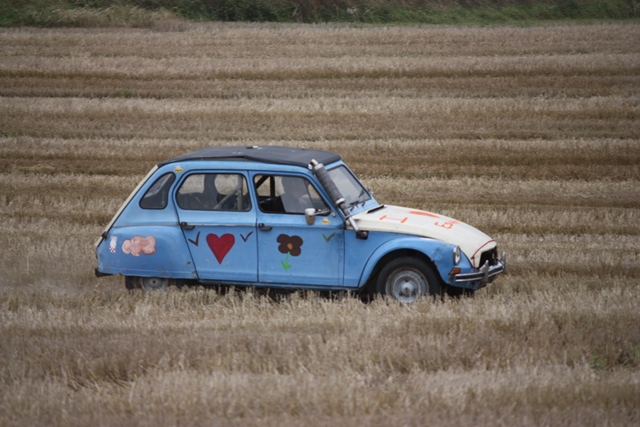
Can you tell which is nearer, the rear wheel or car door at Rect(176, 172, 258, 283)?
car door at Rect(176, 172, 258, 283)

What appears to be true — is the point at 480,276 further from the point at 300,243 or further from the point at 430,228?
the point at 300,243

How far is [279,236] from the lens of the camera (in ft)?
29.2

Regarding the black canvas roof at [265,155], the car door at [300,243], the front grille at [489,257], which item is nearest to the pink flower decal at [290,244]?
the car door at [300,243]

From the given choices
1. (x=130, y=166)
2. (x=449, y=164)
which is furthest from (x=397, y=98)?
(x=130, y=166)

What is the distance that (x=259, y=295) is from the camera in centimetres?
931

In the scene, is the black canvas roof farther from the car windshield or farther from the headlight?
the headlight

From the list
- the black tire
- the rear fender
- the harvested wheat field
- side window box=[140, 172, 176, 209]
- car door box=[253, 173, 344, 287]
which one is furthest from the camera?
side window box=[140, 172, 176, 209]

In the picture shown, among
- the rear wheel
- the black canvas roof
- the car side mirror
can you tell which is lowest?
the rear wheel

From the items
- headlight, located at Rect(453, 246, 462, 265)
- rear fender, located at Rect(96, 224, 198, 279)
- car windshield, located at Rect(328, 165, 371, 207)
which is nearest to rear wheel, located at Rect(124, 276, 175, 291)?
rear fender, located at Rect(96, 224, 198, 279)

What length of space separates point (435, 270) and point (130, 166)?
9.25 metres

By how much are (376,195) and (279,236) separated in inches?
231

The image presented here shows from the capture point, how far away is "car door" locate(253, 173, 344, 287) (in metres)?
8.81

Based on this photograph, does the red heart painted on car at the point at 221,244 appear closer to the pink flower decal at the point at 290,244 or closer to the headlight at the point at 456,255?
the pink flower decal at the point at 290,244

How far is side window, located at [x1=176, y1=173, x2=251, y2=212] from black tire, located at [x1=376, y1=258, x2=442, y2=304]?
155 centimetres
